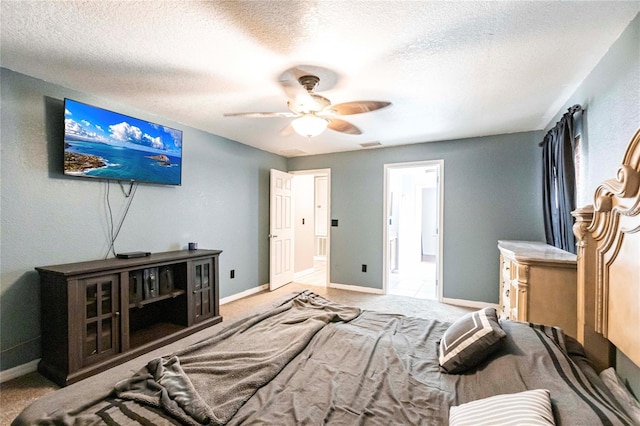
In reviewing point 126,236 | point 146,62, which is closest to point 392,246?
point 126,236

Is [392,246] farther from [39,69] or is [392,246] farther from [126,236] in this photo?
[39,69]

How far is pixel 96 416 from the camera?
102cm

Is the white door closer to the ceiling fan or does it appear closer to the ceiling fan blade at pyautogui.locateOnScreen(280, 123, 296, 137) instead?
the ceiling fan blade at pyautogui.locateOnScreen(280, 123, 296, 137)

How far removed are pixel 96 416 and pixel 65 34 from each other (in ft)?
7.17

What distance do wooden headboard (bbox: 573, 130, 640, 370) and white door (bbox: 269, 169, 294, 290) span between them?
4.03 metres

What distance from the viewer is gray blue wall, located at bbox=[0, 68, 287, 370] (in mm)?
2285

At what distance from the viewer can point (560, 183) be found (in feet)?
8.80

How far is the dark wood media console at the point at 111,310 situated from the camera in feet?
7.26

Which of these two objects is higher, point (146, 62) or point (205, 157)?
point (146, 62)

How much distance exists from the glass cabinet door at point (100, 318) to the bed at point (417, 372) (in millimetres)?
1412

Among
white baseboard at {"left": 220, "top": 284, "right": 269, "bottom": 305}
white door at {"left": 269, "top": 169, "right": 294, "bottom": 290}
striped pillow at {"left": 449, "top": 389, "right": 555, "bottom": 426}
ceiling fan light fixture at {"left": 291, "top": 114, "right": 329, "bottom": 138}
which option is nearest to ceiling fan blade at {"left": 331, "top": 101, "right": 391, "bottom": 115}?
ceiling fan light fixture at {"left": 291, "top": 114, "right": 329, "bottom": 138}

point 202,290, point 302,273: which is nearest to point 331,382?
point 202,290

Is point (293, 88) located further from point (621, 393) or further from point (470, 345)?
point (621, 393)

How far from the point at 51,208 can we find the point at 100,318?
3.50ft
